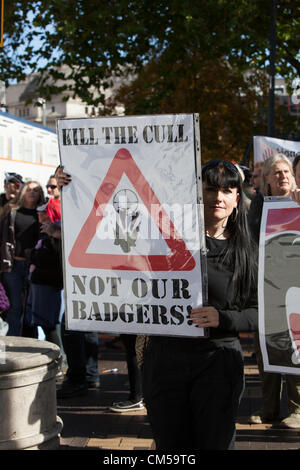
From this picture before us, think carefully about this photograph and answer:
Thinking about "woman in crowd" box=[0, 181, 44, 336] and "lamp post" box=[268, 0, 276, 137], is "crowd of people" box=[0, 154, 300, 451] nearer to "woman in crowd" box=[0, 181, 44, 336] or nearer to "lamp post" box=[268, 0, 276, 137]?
"woman in crowd" box=[0, 181, 44, 336]

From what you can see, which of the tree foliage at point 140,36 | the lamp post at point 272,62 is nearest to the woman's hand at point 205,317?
the lamp post at point 272,62

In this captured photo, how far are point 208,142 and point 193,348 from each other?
62.1ft

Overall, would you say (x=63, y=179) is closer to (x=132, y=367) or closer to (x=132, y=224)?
(x=132, y=224)

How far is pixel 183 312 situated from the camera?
2707 millimetres

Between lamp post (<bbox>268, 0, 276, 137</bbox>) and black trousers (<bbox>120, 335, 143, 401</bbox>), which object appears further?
lamp post (<bbox>268, 0, 276, 137</bbox>)

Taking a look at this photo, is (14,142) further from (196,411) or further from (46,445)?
(196,411)

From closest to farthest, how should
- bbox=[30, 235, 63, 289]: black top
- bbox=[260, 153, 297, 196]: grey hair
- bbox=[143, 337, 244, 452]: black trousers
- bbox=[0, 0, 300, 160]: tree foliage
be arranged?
bbox=[143, 337, 244, 452]: black trousers, bbox=[260, 153, 297, 196]: grey hair, bbox=[30, 235, 63, 289]: black top, bbox=[0, 0, 300, 160]: tree foliage

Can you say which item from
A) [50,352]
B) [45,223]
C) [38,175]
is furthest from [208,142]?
[50,352]

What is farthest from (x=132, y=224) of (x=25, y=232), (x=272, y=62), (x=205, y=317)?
(x=272, y=62)

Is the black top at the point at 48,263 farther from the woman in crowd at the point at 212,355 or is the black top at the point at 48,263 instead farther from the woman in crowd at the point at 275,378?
the woman in crowd at the point at 212,355

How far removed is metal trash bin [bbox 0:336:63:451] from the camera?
3326 mm

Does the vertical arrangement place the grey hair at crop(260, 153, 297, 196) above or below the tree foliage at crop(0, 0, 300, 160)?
below

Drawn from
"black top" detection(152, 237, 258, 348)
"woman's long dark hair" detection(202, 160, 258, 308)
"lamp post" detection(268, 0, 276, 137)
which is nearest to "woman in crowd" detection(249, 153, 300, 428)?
"woman's long dark hair" detection(202, 160, 258, 308)

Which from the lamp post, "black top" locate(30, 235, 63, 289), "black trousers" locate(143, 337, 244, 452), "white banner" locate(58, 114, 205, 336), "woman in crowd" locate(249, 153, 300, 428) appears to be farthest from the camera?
the lamp post
